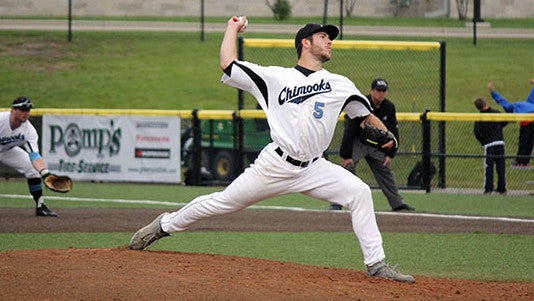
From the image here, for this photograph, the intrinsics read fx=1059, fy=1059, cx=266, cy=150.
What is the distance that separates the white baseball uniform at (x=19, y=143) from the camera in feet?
43.7

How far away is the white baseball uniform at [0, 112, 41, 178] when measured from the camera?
1330 cm

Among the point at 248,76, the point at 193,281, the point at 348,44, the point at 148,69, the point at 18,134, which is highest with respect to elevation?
the point at 348,44

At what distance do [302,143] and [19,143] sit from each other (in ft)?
20.9

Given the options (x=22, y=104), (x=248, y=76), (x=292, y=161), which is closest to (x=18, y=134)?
(x=22, y=104)

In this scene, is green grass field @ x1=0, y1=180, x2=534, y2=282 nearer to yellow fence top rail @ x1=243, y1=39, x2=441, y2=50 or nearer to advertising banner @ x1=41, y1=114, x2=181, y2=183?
yellow fence top rail @ x1=243, y1=39, x2=441, y2=50

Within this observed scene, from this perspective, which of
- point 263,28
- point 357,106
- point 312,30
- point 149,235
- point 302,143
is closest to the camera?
point 302,143

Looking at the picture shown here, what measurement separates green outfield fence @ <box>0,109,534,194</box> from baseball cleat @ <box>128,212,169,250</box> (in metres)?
8.91

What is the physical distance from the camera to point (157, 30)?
30875 mm

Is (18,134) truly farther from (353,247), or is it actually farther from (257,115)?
(257,115)

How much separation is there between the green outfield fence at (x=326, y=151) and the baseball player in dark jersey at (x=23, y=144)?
510 centimetres

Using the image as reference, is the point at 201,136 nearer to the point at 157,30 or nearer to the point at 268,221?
the point at 268,221

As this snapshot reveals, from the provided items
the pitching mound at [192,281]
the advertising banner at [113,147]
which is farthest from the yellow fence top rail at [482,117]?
the pitching mound at [192,281]

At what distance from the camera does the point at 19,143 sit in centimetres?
1348

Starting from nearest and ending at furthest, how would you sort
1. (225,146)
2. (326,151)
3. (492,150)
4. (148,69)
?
(492,150) < (326,151) < (225,146) < (148,69)
